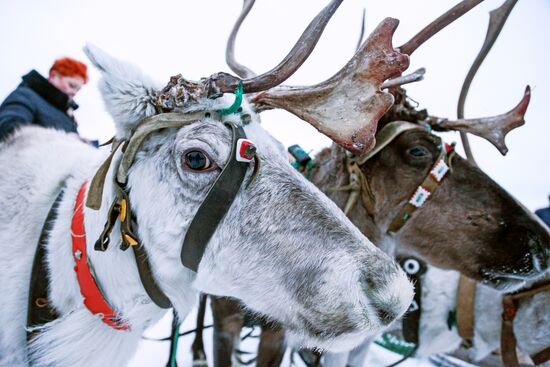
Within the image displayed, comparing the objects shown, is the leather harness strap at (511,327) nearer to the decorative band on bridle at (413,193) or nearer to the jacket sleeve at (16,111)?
the decorative band on bridle at (413,193)

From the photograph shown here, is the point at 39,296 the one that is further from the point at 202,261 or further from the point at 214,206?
the point at 214,206

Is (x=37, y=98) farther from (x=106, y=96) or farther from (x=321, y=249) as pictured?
(x=321, y=249)

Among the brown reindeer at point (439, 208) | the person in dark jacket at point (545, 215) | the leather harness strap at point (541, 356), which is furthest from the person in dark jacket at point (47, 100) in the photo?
the person in dark jacket at point (545, 215)

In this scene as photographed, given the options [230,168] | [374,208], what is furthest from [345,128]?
[374,208]

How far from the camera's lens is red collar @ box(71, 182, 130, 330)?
1525mm

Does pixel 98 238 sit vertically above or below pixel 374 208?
above

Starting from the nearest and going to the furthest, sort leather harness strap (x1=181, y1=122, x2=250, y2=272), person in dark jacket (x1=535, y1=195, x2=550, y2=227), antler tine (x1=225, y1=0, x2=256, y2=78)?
leather harness strap (x1=181, y1=122, x2=250, y2=272) < antler tine (x1=225, y1=0, x2=256, y2=78) < person in dark jacket (x1=535, y1=195, x2=550, y2=227)

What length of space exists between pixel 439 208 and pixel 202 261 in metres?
1.89

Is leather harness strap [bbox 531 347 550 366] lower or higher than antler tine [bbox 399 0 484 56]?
lower

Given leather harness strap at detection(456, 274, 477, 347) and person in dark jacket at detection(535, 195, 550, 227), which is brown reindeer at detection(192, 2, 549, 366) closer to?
leather harness strap at detection(456, 274, 477, 347)

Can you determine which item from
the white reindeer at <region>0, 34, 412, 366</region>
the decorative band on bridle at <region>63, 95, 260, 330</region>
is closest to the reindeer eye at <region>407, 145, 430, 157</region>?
the white reindeer at <region>0, 34, 412, 366</region>

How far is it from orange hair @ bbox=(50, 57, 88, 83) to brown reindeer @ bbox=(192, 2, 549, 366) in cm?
172

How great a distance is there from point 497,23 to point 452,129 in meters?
0.78

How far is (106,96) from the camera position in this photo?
1.52m
